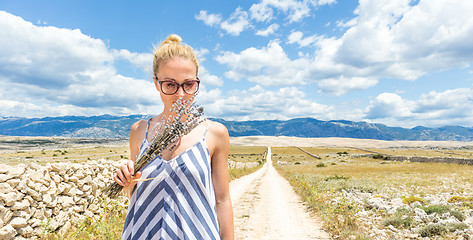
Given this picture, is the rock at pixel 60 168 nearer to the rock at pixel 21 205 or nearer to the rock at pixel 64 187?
the rock at pixel 64 187

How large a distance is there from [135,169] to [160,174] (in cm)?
24

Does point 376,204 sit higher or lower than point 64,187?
lower

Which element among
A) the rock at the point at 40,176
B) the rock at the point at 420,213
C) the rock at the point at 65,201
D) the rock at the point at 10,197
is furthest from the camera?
the rock at the point at 420,213

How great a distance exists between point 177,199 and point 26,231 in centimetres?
750

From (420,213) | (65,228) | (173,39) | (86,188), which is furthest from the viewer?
(420,213)

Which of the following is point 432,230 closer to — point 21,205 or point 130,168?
point 130,168

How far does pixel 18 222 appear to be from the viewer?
6.43 metres

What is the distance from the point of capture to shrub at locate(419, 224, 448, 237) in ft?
26.2

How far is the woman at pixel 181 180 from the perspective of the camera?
1643mm

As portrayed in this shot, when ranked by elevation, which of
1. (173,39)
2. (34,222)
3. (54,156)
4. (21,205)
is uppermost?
(173,39)

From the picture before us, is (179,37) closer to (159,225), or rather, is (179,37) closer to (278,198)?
(159,225)

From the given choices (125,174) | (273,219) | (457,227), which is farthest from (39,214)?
(457,227)

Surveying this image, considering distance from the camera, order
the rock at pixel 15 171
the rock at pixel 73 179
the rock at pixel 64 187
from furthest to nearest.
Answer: the rock at pixel 73 179 < the rock at pixel 64 187 < the rock at pixel 15 171

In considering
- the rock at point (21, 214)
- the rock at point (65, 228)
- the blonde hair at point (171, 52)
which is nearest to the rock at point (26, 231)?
the rock at point (21, 214)
